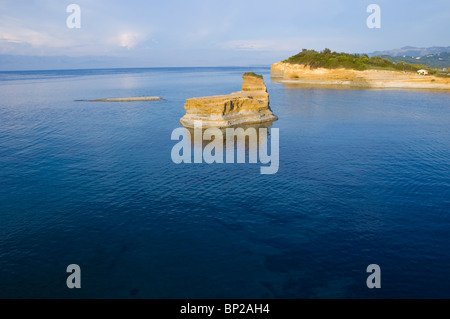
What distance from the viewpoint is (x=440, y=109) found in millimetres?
81688

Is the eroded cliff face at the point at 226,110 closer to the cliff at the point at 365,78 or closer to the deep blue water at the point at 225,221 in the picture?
the deep blue water at the point at 225,221

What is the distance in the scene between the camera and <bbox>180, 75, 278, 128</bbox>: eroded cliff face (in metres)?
60.9

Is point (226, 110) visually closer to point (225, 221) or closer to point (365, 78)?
point (225, 221)

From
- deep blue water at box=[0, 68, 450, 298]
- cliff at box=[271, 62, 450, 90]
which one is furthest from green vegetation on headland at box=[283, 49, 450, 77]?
deep blue water at box=[0, 68, 450, 298]

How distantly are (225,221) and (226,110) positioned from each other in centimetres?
3908

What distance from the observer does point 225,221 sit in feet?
85.7

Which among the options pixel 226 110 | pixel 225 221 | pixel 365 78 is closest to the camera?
pixel 225 221

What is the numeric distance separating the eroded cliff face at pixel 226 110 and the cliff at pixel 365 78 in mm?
96595

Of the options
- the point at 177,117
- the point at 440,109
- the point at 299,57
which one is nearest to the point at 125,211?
the point at 177,117

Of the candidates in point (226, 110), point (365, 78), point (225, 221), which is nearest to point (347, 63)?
point (365, 78)

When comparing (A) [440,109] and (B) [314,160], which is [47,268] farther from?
(A) [440,109]

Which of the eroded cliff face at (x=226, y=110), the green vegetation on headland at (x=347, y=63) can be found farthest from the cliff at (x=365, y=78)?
the eroded cliff face at (x=226, y=110)

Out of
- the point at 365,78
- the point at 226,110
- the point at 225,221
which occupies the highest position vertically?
the point at 365,78

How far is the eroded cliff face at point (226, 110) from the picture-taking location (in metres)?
60.9
